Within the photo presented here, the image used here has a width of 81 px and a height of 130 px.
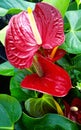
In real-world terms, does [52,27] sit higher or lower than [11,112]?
higher

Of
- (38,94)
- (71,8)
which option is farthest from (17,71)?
(71,8)

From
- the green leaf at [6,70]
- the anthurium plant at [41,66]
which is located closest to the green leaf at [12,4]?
the anthurium plant at [41,66]

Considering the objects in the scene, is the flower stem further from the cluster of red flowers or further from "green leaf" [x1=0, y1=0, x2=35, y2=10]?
"green leaf" [x1=0, y1=0, x2=35, y2=10]

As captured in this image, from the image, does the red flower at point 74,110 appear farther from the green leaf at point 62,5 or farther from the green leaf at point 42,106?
the green leaf at point 62,5

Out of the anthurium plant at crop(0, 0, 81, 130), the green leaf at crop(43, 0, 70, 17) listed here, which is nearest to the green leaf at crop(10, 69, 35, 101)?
the anthurium plant at crop(0, 0, 81, 130)

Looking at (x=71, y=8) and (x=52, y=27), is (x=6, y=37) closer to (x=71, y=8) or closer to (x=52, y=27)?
(x=52, y=27)

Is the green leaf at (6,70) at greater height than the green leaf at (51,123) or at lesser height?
greater

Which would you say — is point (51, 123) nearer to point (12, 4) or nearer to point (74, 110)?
point (74, 110)
